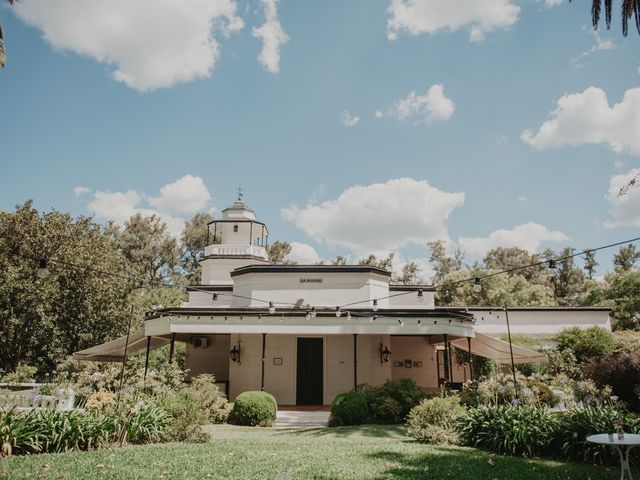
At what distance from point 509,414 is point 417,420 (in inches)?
93.6

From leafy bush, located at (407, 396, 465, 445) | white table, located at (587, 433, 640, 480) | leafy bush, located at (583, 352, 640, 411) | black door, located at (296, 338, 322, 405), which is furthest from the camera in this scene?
black door, located at (296, 338, 322, 405)

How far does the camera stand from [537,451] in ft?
31.6

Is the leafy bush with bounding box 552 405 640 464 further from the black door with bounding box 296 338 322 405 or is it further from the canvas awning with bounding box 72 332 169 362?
the canvas awning with bounding box 72 332 169 362

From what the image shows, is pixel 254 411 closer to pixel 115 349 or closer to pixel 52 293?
pixel 115 349

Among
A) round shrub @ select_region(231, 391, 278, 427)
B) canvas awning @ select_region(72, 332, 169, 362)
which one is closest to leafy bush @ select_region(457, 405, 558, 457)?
round shrub @ select_region(231, 391, 278, 427)

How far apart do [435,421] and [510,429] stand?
2.19 meters

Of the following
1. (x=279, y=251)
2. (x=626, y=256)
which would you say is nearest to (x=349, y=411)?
(x=279, y=251)

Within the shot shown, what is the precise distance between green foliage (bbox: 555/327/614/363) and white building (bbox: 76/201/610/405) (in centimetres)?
541

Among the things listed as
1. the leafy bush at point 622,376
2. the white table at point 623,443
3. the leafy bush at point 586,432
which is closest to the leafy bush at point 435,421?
the leafy bush at point 586,432

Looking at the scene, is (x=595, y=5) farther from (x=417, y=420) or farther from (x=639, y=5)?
(x=417, y=420)

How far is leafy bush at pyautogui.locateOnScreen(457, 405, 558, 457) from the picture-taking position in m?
9.57

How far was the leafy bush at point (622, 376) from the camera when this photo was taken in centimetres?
1430

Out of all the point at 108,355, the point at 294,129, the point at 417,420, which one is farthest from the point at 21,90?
the point at 417,420

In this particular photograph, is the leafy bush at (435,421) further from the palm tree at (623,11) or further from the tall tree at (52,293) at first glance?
the tall tree at (52,293)
